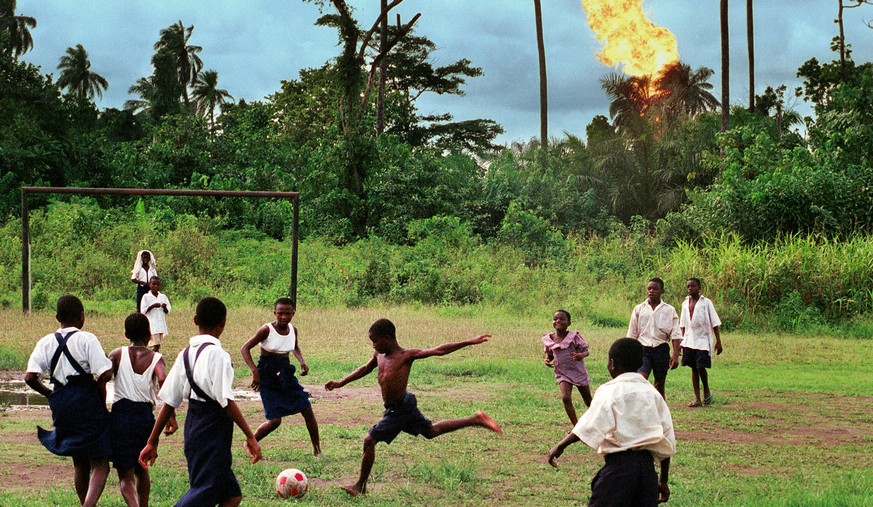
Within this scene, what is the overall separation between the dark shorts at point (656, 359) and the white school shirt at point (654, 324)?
0.25 feet

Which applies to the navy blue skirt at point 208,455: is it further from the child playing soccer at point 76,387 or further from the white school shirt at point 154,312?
the white school shirt at point 154,312

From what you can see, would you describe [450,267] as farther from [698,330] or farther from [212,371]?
[212,371]

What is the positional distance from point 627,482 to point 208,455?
2.37 metres

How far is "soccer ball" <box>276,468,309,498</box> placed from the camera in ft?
24.6

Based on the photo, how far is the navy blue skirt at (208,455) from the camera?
5.82 meters

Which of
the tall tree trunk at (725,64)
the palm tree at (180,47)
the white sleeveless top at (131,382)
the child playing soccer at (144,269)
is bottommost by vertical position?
the white sleeveless top at (131,382)

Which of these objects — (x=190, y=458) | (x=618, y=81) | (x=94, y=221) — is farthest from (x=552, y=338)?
(x=618, y=81)

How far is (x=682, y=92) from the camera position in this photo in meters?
50.5

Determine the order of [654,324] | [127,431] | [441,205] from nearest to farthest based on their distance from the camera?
[127,431] → [654,324] → [441,205]

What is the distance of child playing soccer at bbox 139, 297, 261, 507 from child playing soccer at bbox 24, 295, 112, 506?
2.13 ft

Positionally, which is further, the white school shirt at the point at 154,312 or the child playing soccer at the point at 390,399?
the white school shirt at the point at 154,312

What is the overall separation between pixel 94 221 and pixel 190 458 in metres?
24.4

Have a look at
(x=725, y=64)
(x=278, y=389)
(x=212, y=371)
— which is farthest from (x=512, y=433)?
(x=725, y=64)

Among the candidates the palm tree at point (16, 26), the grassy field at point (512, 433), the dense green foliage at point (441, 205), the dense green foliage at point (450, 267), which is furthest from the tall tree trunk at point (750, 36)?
the palm tree at point (16, 26)
